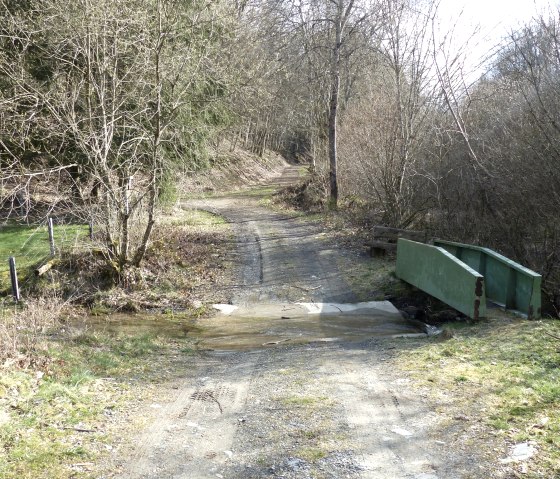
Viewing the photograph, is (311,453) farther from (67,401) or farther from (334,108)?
(334,108)

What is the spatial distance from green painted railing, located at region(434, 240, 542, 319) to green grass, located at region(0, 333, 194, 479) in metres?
6.23

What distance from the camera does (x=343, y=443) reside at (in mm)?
4891

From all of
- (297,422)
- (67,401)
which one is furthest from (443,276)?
(67,401)

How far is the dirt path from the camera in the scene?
4465mm

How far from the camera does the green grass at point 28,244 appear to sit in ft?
45.9

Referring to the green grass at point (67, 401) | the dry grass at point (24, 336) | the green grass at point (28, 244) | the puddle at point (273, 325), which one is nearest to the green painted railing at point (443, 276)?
the puddle at point (273, 325)

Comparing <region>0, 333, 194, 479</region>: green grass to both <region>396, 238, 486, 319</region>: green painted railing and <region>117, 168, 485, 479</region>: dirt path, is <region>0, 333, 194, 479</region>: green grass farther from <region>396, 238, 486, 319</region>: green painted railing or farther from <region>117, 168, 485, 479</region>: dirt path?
<region>396, 238, 486, 319</region>: green painted railing

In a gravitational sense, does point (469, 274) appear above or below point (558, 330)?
above

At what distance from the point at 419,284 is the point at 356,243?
19.4ft

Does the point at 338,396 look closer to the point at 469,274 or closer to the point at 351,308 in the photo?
the point at 469,274

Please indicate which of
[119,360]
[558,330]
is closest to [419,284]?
[558,330]

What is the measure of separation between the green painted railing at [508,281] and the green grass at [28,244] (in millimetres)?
9505

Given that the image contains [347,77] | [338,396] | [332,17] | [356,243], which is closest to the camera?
[338,396]

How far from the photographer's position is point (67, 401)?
5812mm
